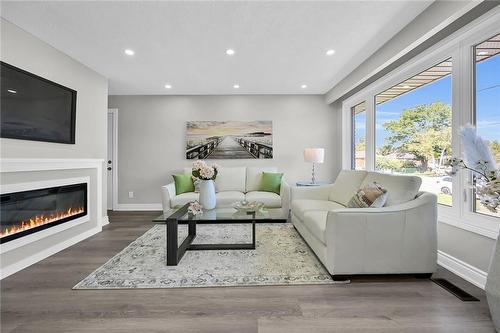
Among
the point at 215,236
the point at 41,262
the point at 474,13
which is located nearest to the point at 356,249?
the point at 215,236

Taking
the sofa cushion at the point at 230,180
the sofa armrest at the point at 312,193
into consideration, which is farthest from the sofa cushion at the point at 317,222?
the sofa cushion at the point at 230,180

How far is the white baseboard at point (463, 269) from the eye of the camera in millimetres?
1898

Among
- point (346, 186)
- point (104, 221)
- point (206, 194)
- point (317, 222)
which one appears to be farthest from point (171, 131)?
point (317, 222)

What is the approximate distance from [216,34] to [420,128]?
8.65 feet

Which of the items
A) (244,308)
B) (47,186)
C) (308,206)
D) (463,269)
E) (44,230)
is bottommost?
(244,308)

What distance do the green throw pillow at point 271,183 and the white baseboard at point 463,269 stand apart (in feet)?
7.94

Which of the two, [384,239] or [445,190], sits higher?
[445,190]

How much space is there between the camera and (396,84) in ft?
10.5

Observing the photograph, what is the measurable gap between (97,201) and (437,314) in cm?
406

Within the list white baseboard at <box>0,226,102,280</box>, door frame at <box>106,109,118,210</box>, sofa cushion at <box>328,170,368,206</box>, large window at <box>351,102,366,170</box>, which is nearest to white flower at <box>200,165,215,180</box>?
sofa cushion at <box>328,170,368,206</box>

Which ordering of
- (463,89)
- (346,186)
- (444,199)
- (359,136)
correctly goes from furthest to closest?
(359,136) < (346,186) < (444,199) < (463,89)

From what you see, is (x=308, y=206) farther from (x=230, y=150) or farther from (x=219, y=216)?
(x=230, y=150)

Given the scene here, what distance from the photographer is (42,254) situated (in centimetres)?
251

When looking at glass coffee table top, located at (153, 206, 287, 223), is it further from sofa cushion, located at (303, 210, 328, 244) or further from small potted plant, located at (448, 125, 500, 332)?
small potted plant, located at (448, 125, 500, 332)
